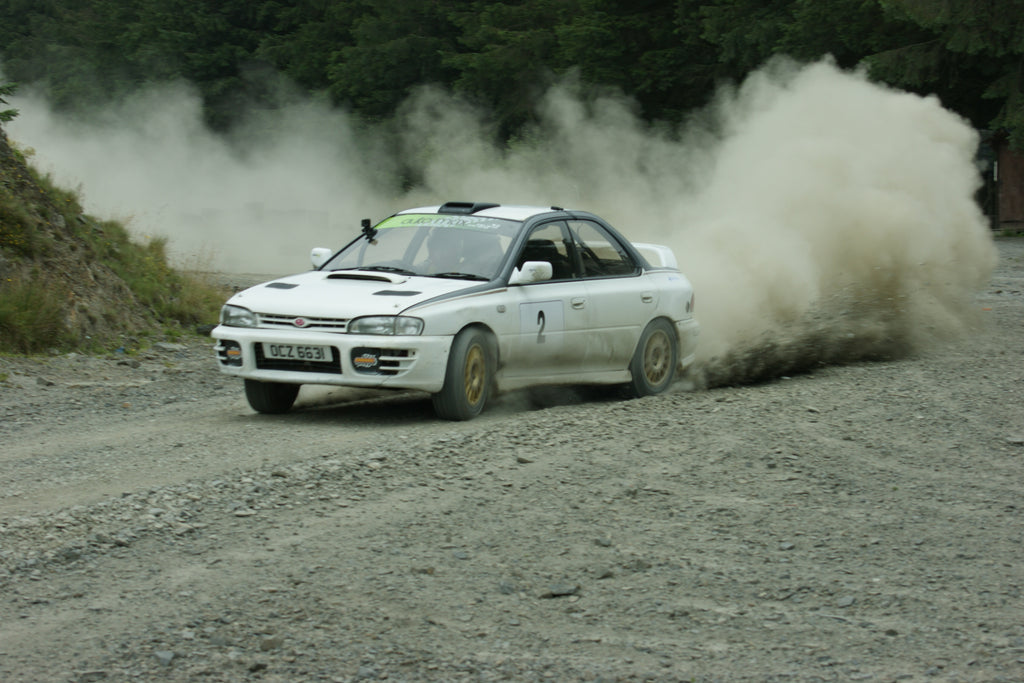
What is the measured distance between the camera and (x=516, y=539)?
5.20 m

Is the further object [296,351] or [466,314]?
[466,314]

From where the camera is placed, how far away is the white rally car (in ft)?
25.6

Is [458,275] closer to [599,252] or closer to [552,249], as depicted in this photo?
[552,249]

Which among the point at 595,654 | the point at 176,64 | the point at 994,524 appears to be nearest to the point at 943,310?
the point at 994,524

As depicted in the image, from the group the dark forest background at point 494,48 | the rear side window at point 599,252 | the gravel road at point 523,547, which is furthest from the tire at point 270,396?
the dark forest background at point 494,48

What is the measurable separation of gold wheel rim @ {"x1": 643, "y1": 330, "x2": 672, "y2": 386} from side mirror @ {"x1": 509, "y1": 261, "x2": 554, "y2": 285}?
155cm

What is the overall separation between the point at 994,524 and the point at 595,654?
98.2 inches

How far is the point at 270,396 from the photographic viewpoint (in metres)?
8.57

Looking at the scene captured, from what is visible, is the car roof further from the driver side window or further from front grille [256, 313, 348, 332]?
front grille [256, 313, 348, 332]

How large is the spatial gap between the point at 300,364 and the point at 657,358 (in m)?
3.35

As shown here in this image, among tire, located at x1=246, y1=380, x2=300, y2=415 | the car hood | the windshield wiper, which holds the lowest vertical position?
tire, located at x1=246, y1=380, x2=300, y2=415

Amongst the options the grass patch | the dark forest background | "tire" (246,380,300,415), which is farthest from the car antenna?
the dark forest background

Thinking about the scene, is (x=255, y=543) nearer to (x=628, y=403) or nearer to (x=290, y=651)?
(x=290, y=651)

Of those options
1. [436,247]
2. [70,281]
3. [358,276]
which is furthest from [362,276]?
[70,281]
